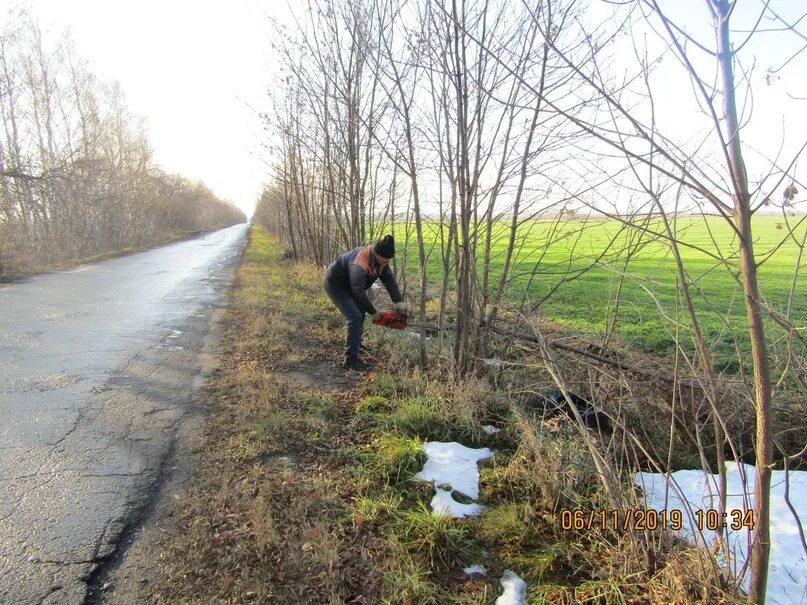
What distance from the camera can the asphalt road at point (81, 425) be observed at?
2.68 metres

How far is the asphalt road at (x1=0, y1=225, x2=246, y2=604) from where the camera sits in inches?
105

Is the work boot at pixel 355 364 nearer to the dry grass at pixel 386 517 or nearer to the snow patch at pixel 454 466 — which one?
the dry grass at pixel 386 517

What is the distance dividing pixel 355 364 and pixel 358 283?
3.97ft

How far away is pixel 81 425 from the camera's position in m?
4.26

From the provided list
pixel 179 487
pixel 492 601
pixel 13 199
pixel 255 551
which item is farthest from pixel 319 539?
pixel 13 199

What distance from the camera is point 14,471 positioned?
136 inches

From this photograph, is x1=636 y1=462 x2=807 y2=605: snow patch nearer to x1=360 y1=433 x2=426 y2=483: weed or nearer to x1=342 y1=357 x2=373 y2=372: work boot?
x1=360 y1=433 x2=426 y2=483: weed

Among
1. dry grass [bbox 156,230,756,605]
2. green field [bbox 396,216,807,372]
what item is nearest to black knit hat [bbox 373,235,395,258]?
green field [bbox 396,216,807,372]

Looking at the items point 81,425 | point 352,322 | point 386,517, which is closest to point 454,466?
point 386,517

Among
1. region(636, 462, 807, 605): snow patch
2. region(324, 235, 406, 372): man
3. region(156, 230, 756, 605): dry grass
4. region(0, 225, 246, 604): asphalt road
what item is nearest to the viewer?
region(636, 462, 807, 605): snow patch

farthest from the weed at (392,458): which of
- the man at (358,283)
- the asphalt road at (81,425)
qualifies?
the man at (358,283)

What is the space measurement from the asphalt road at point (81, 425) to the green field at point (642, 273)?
3320mm

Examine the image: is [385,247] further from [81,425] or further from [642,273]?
[81,425]

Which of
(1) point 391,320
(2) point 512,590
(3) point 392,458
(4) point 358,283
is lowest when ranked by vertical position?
(2) point 512,590
